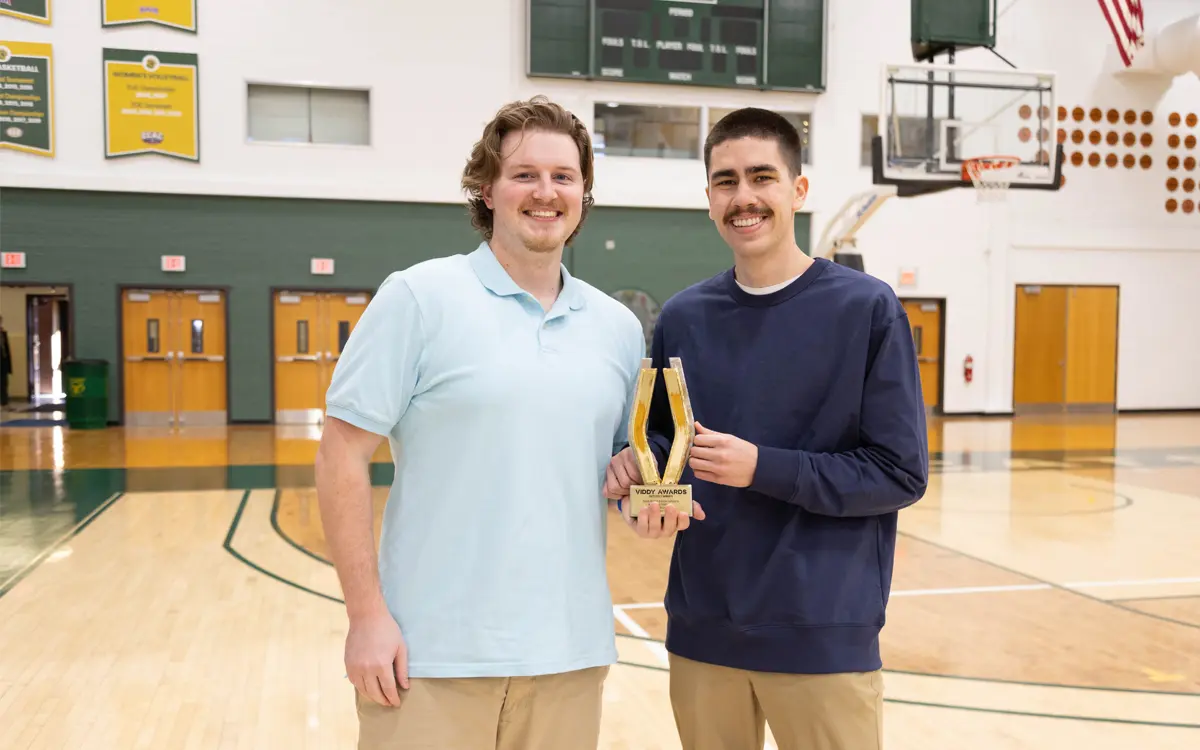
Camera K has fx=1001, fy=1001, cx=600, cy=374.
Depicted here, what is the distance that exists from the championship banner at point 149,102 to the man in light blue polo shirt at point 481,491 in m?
14.8

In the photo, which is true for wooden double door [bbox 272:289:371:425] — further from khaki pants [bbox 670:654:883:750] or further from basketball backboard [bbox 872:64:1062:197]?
khaki pants [bbox 670:654:883:750]

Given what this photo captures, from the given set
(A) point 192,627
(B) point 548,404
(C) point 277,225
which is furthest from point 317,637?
(C) point 277,225

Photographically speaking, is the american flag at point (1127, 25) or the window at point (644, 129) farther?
the american flag at point (1127, 25)

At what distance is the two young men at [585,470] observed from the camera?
205 centimetres

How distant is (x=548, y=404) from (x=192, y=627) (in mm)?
4250

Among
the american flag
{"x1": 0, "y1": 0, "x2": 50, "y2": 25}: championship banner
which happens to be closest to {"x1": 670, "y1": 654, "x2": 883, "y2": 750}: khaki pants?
{"x1": 0, "y1": 0, "x2": 50, "y2": 25}: championship banner

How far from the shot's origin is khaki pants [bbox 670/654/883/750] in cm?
222

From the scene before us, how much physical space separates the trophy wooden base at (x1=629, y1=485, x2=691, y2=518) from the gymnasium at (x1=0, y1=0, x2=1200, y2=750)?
3.74 metres

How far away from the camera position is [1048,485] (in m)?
10.5

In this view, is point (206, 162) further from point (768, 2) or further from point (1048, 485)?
point (1048, 485)

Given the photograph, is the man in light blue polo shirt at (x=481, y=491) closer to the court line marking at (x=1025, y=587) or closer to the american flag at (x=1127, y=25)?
Answer: the court line marking at (x=1025, y=587)

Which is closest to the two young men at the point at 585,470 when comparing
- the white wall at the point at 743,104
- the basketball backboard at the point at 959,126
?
the basketball backboard at the point at 959,126

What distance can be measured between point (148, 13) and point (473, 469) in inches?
616

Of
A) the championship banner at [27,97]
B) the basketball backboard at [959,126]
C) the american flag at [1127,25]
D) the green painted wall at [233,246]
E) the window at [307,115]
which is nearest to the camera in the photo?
the basketball backboard at [959,126]
